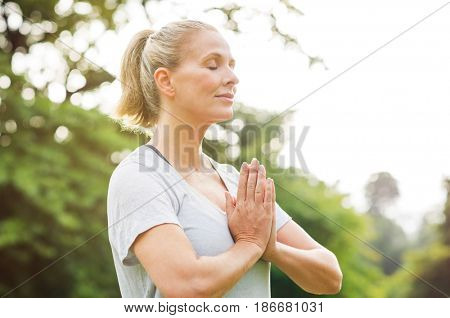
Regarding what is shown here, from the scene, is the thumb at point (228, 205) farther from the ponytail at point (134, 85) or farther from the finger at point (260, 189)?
the ponytail at point (134, 85)

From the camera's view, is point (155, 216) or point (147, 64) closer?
point (155, 216)

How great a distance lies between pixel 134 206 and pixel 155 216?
63mm

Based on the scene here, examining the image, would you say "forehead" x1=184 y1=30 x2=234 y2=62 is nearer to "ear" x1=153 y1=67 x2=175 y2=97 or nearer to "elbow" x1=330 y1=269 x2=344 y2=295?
"ear" x1=153 y1=67 x2=175 y2=97

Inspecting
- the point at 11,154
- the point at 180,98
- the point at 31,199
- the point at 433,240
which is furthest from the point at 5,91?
the point at 433,240

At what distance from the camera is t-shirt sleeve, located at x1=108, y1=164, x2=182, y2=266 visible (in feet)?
4.03

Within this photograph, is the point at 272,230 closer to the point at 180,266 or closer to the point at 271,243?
the point at 271,243

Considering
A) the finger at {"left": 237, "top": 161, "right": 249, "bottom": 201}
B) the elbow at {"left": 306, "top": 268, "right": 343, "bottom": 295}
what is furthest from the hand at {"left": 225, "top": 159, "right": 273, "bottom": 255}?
the elbow at {"left": 306, "top": 268, "right": 343, "bottom": 295}

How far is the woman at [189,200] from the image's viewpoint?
122cm

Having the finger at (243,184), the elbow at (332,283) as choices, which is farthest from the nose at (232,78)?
the elbow at (332,283)

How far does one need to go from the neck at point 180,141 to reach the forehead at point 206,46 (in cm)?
17

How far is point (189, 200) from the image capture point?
52.3 inches

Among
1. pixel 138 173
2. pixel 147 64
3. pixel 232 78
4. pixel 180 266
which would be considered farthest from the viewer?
pixel 147 64

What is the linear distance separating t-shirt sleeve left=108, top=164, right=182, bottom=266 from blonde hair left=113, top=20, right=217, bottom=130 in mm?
302

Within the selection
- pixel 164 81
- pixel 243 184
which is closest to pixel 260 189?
pixel 243 184
